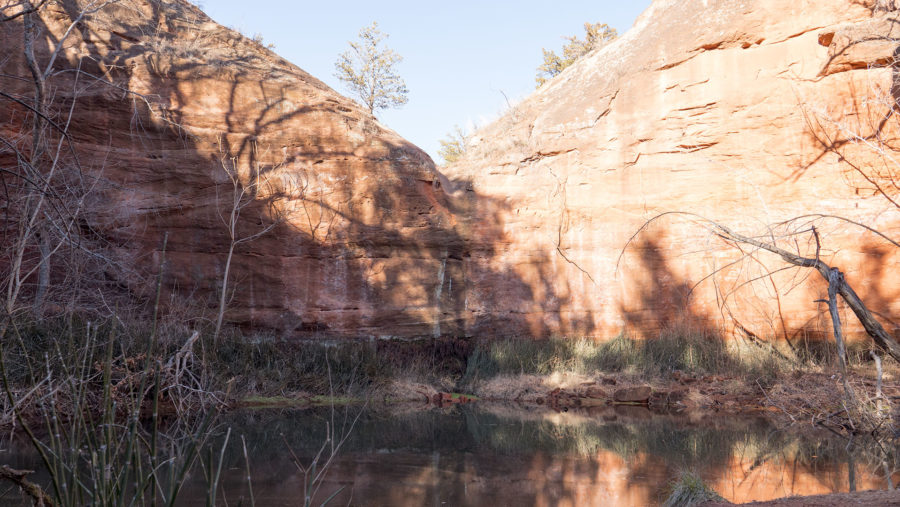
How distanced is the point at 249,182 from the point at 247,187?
25 cm

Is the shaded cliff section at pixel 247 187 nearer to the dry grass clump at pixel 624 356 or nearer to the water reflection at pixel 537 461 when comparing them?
the dry grass clump at pixel 624 356

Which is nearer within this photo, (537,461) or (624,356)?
(537,461)

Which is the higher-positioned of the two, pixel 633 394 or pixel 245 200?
pixel 245 200

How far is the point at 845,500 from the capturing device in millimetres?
4203

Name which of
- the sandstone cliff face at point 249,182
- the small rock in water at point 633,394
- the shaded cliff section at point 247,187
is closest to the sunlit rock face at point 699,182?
the shaded cliff section at point 247,187

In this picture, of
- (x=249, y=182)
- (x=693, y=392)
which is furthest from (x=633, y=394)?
(x=249, y=182)

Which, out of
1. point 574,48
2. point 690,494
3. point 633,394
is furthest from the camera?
point 574,48

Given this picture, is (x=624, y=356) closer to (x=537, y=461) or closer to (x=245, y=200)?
(x=537, y=461)

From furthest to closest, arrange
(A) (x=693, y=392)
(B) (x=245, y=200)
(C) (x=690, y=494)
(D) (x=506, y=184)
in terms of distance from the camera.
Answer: (D) (x=506, y=184)
(B) (x=245, y=200)
(A) (x=693, y=392)
(C) (x=690, y=494)

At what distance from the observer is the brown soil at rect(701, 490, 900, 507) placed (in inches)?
158

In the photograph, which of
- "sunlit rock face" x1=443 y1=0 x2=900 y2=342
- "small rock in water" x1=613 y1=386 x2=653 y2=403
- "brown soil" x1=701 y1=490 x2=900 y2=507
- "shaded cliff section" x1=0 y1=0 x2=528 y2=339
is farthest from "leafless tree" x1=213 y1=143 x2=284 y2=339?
"brown soil" x1=701 y1=490 x2=900 y2=507

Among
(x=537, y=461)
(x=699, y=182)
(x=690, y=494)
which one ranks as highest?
(x=699, y=182)

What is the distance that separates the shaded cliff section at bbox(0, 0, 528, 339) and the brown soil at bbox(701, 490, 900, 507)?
10.1 metres

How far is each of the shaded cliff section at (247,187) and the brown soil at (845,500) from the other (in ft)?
33.2
